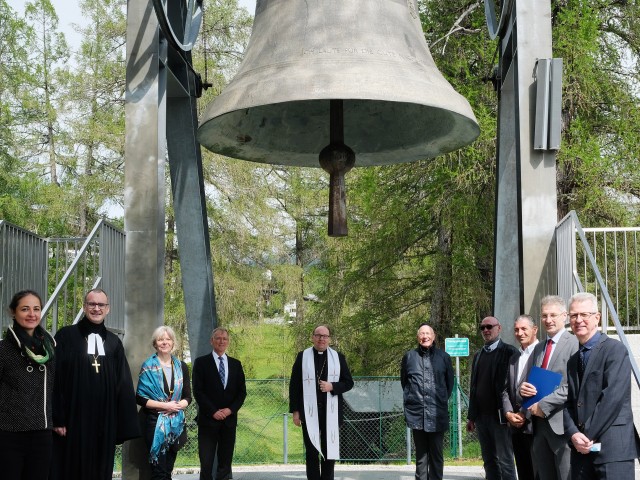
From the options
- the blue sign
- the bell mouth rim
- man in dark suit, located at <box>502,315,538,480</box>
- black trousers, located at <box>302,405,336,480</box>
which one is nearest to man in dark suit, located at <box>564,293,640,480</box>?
man in dark suit, located at <box>502,315,538,480</box>

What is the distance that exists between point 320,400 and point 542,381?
290 cm

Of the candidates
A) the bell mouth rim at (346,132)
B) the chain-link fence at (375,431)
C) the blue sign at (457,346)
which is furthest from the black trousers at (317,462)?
the chain-link fence at (375,431)

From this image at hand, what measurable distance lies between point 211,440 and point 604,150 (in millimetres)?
11718

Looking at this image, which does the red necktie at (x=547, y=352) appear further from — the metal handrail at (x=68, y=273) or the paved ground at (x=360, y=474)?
the paved ground at (x=360, y=474)

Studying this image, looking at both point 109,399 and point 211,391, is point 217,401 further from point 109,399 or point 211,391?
point 109,399

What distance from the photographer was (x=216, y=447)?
8586mm

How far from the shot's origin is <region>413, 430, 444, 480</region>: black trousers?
844 centimetres

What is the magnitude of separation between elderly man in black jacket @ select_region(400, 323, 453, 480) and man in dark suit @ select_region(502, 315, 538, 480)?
3.24ft

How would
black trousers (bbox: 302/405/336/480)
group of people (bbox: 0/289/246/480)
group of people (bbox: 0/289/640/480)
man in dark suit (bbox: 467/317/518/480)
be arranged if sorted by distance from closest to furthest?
group of people (bbox: 0/289/640/480) < group of people (bbox: 0/289/246/480) < man in dark suit (bbox: 467/317/518/480) < black trousers (bbox: 302/405/336/480)

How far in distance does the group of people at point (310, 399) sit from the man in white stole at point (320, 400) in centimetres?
1

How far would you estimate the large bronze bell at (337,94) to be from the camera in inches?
206

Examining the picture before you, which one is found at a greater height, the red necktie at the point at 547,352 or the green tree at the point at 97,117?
the green tree at the point at 97,117

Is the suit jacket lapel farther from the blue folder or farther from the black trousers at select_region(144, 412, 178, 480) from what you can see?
the black trousers at select_region(144, 412, 178, 480)

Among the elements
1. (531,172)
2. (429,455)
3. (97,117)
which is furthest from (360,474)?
(97,117)
